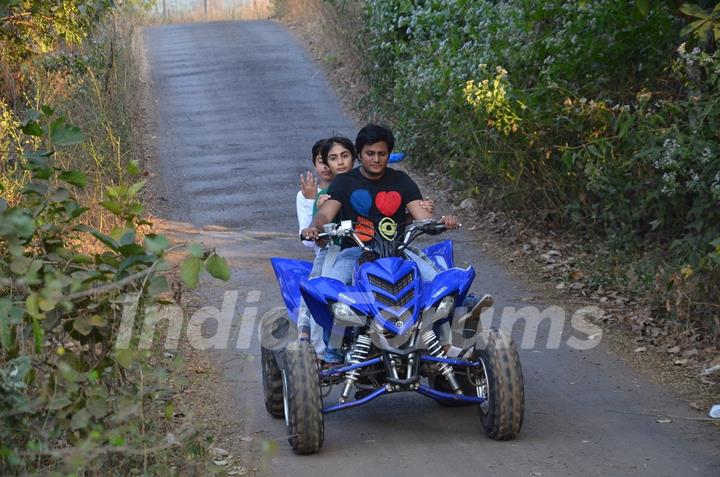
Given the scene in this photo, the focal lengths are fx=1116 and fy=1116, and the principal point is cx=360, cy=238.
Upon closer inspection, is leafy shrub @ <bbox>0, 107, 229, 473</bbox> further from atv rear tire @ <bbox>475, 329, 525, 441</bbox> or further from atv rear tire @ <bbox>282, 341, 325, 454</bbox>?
atv rear tire @ <bbox>475, 329, 525, 441</bbox>

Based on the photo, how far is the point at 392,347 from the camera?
6.24m

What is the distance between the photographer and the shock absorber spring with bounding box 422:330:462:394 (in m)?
6.44

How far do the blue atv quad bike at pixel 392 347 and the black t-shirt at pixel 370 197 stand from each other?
0.36 meters

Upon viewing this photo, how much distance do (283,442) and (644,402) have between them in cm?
236

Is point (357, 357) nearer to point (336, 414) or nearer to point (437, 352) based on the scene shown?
point (437, 352)

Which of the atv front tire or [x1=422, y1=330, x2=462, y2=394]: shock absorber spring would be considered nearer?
[x1=422, y1=330, x2=462, y2=394]: shock absorber spring

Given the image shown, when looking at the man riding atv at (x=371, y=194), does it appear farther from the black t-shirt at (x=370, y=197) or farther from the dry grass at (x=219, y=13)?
the dry grass at (x=219, y=13)

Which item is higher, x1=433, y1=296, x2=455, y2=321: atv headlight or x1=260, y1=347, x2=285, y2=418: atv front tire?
x1=433, y1=296, x2=455, y2=321: atv headlight

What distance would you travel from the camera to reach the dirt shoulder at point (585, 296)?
7750 mm

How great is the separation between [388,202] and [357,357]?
3.86 feet

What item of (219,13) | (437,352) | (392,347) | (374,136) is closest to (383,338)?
(392,347)

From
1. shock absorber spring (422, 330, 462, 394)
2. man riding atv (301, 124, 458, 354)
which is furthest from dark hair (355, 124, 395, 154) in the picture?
shock absorber spring (422, 330, 462, 394)

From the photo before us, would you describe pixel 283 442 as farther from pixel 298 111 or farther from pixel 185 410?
pixel 298 111

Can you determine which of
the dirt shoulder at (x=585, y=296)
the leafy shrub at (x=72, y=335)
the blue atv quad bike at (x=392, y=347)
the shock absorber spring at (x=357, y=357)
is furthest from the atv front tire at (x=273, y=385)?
the dirt shoulder at (x=585, y=296)
